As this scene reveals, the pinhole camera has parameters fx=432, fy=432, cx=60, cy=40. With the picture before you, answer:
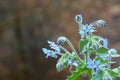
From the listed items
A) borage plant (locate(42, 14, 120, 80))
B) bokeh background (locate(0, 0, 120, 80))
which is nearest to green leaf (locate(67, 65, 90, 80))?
borage plant (locate(42, 14, 120, 80))

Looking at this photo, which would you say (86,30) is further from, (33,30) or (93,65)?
(33,30)

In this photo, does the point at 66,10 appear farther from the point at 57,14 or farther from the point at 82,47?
the point at 82,47

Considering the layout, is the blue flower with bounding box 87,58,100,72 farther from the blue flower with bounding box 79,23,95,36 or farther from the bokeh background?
the bokeh background

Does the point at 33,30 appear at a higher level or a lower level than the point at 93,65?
higher

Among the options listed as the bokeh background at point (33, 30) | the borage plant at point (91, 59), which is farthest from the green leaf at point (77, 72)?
the bokeh background at point (33, 30)

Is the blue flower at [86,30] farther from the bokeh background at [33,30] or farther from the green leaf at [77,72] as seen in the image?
the bokeh background at [33,30]

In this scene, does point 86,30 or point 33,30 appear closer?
point 86,30

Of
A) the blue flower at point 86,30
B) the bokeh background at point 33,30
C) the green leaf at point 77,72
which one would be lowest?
the green leaf at point 77,72


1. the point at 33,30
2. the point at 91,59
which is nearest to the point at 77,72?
the point at 91,59

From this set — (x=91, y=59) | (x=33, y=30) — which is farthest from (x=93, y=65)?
(x=33, y=30)
